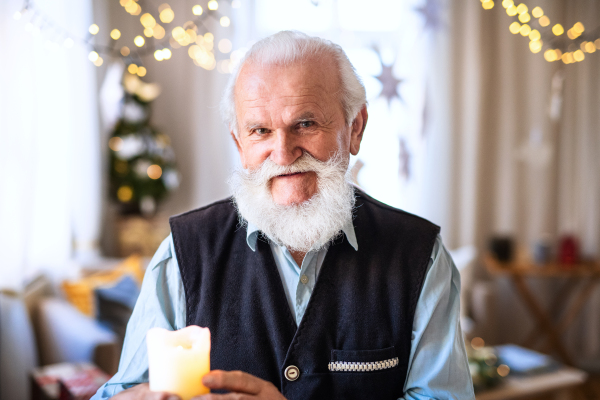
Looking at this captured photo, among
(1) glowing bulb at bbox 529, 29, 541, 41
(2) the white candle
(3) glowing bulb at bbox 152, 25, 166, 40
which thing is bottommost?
(2) the white candle

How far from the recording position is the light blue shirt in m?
1.07

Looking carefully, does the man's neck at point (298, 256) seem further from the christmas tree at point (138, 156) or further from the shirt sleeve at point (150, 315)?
the christmas tree at point (138, 156)

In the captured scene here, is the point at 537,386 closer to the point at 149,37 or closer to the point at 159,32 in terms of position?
the point at 149,37

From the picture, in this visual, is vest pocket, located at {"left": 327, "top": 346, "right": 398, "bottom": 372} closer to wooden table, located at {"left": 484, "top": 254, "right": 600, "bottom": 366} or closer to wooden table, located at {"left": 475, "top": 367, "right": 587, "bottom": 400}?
wooden table, located at {"left": 475, "top": 367, "right": 587, "bottom": 400}

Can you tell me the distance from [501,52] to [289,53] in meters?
3.82

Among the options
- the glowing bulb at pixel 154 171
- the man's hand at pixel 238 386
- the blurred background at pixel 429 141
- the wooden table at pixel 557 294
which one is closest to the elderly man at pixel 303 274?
the man's hand at pixel 238 386

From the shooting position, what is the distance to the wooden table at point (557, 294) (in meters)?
3.84

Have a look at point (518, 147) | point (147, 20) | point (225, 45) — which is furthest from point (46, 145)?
point (518, 147)

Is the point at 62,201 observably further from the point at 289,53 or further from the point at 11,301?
the point at 289,53

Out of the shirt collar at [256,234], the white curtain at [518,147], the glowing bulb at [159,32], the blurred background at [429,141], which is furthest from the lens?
the white curtain at [518,147]

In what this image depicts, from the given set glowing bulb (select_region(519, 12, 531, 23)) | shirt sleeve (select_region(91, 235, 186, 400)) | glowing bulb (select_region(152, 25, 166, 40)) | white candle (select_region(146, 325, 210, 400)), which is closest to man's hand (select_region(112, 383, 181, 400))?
white candle (select_region(146, 325, 210, 400))

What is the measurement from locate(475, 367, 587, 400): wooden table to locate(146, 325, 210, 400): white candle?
1903mm

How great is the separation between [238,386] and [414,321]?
48cm

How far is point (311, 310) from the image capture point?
109 centimetres
